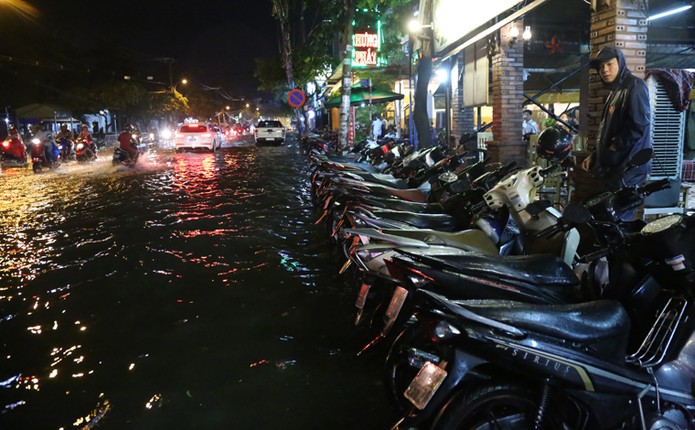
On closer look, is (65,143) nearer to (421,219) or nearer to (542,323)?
(421,219)

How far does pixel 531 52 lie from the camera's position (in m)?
13.3

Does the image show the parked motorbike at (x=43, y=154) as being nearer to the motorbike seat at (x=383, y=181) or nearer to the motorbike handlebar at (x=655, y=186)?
the motorbike seat at (x=383, y=181)

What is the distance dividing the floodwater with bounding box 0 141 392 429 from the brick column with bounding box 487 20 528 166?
369 cm

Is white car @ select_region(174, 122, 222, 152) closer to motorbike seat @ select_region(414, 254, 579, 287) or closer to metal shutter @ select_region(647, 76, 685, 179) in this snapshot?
metal shutter @ select_region(647, 76, 685, 179)

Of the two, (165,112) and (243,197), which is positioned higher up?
(165,112)

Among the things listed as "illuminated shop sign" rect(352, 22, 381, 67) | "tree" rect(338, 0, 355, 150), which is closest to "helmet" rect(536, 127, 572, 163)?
"tree" rect(338, 0, 355, 150)

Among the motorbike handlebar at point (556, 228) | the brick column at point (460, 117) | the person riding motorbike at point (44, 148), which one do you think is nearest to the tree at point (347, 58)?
→ the brick column at point (460, 117)

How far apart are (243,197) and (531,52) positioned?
27.8 ft

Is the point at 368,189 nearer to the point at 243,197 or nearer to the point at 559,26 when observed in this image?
the point at 243,197

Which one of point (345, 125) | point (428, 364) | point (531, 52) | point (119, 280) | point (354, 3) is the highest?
point (354, 3)

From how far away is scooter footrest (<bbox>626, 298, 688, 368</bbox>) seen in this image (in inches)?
95.6

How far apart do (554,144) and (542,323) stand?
2797 millimetres

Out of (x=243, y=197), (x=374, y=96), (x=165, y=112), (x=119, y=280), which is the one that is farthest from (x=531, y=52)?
(x=165, y=112)

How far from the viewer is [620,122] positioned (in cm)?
430
